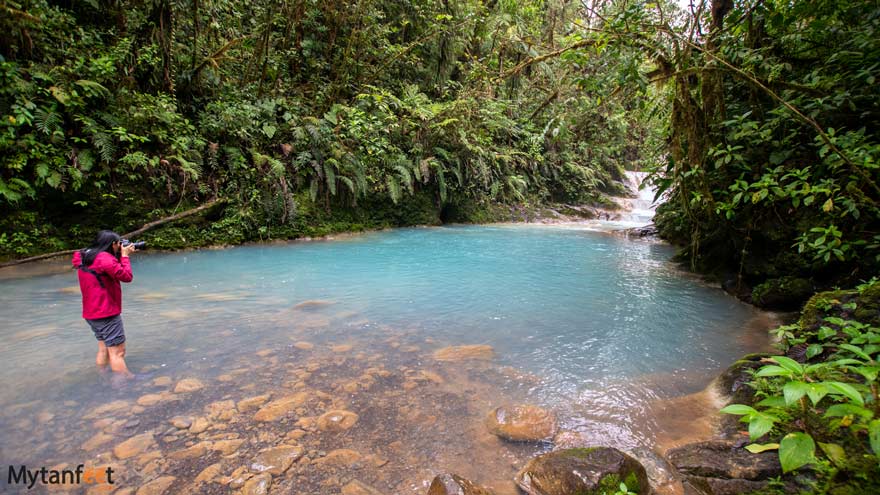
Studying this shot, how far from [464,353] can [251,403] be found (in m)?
2.05

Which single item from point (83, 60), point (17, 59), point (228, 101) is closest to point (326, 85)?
point (228, 101)

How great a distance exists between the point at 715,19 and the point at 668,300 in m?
4.51

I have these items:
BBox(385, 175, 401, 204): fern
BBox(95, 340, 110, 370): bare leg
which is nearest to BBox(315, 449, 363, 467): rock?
BBox(95, 340, 110, 370): bare leg

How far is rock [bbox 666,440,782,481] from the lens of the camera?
2.20 m

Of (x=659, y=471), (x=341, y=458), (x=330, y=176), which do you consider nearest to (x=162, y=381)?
(x=341, y=458)

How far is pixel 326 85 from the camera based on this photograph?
13.0 meters

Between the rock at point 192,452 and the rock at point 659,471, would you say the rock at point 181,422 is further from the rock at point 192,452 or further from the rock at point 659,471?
the rock at point 659,471

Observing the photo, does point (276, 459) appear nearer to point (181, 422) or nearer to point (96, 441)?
point (181, 422)

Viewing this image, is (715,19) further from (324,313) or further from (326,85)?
(326,85)

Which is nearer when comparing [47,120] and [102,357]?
[102,357]

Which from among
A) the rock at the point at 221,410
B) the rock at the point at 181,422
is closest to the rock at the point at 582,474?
the rock at the point at 221,410

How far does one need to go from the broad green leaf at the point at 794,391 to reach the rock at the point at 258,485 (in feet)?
8.18

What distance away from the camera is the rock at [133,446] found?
248 centimetres

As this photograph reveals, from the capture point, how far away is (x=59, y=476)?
228cm
